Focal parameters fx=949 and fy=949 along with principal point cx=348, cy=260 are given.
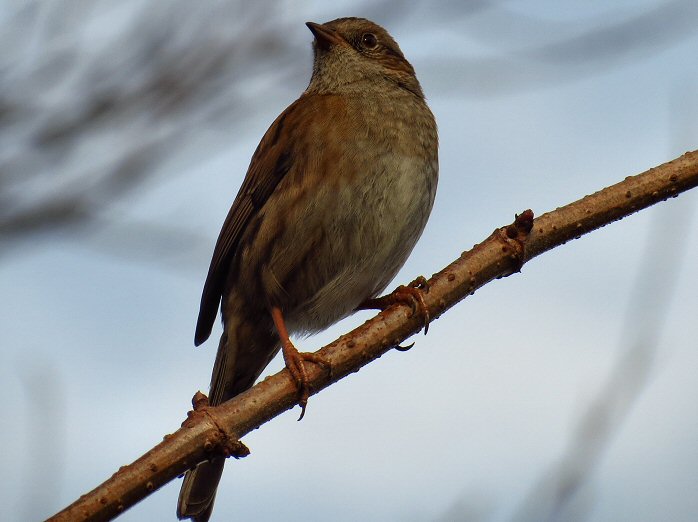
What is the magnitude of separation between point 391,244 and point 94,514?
261 centimetres

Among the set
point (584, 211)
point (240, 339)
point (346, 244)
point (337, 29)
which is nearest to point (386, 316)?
point (584, 211)

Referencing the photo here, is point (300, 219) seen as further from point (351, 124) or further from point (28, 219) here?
point (28, 219)

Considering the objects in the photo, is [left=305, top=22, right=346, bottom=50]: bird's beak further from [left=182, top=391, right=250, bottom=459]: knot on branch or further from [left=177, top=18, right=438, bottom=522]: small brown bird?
[left=182, top=391, right=250, bottom=459]: knot on branch

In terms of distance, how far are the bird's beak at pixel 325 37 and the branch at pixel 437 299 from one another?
2.74m

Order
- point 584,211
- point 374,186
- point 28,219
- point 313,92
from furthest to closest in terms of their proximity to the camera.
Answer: point 313,92, point 374,186, point 584,211, point 28,219

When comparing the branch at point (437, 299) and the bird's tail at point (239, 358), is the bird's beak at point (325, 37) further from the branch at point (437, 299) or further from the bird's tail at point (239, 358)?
the branch at point (437, 299)

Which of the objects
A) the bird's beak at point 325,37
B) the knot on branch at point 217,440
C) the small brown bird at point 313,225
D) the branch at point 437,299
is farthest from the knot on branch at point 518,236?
the bird's beak at point 325,37

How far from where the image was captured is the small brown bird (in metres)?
4.73

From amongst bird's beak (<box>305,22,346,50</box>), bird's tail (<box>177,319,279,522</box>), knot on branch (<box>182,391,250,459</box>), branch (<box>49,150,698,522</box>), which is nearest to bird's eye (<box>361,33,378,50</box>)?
bird's beak (<box>305,22,346,50</box>)

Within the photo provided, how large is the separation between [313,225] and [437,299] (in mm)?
1371

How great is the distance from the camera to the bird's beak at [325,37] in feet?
19.3

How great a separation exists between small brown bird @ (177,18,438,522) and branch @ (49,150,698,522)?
1.11 metres

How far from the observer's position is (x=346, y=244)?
4.74 metres

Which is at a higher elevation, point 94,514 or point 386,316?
point 386,316
